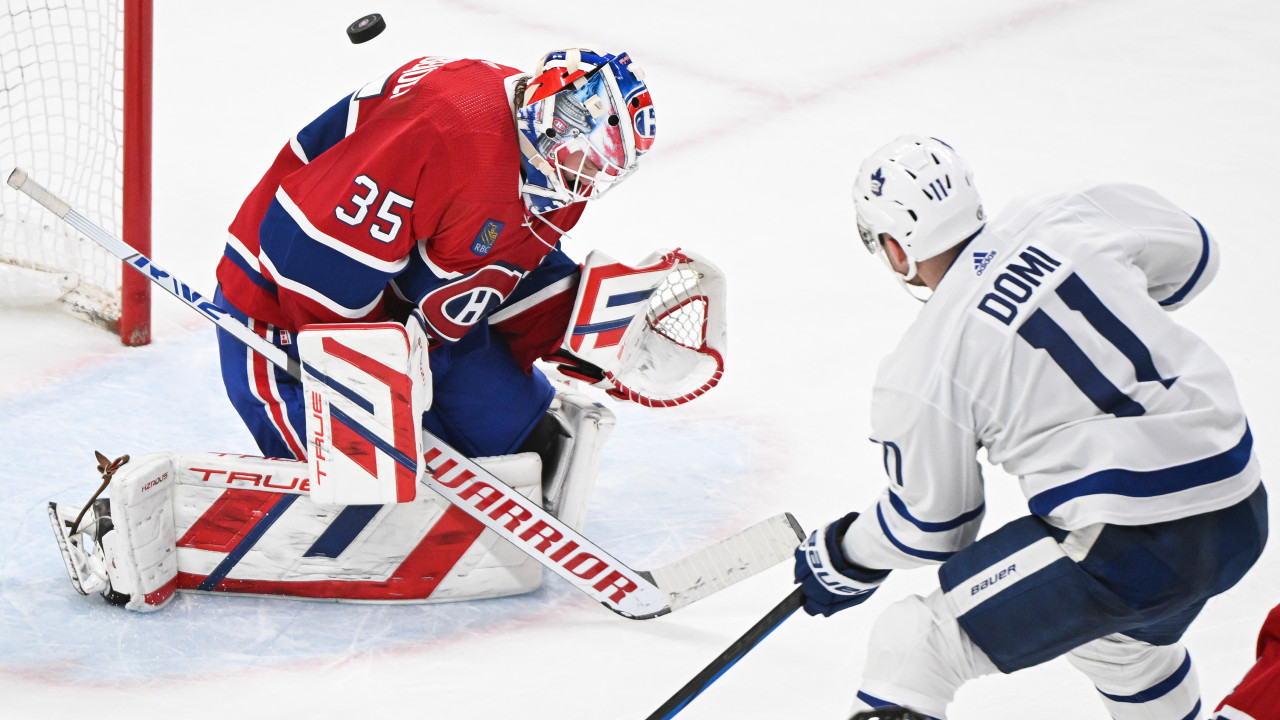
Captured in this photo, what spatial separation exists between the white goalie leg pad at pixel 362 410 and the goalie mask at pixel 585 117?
373 mm

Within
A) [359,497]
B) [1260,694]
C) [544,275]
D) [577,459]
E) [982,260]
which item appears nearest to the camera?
[1260,694]

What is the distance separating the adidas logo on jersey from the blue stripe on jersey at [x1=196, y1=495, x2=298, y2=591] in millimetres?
1275

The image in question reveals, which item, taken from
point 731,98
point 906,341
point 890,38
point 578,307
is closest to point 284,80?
point 731,98

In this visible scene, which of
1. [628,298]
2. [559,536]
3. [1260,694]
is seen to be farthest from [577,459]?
[1260,694]

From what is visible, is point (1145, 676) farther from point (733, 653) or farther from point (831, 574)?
point (733, 653)

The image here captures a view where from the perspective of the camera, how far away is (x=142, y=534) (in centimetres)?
241

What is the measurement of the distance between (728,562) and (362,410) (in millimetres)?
726

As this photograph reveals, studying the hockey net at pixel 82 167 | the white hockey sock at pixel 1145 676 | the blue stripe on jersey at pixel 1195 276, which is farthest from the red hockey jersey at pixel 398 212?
the white hockey sock at pixel 1145 676

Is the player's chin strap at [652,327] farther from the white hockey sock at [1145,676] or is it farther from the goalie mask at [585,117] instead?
the white hockey sock at [1145,676]

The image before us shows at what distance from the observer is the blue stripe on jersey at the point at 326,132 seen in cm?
242

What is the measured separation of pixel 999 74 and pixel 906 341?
372 cm

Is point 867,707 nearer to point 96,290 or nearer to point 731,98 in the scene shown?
point 96,290

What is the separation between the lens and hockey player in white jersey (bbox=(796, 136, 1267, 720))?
1.75 meters

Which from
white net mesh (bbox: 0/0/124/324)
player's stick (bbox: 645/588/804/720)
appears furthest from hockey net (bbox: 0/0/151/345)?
player's stick (bbox: 645/588/804/720)
